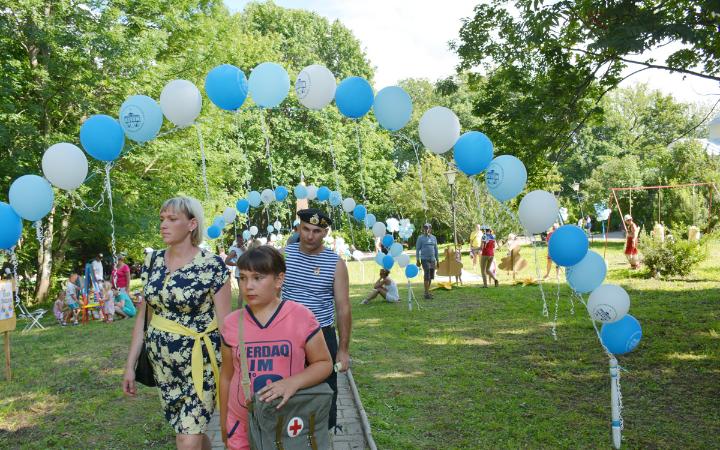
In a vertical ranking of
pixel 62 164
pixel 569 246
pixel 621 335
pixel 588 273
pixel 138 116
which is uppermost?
pixel 138 116

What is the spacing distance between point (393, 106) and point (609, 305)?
9.43ft

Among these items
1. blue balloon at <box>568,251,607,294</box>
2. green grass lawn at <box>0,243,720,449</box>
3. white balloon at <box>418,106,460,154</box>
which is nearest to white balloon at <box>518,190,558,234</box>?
blue balloon at <box>568,251,607,294</box>

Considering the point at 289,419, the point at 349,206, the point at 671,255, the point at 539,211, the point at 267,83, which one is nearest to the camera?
the point at 289,419

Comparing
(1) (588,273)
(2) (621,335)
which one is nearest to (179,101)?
(1) (588,273)

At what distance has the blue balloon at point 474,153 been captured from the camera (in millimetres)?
5168

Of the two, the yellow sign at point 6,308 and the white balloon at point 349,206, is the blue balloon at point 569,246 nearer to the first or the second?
the yellow sign at point 6,308

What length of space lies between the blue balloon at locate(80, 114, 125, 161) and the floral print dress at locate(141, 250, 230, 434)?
315 centimetres

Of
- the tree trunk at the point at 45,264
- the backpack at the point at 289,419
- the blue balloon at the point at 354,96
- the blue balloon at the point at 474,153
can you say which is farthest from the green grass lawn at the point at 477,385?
the tree trunk at the point at 45,264

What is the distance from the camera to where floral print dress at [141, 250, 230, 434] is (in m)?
3.10

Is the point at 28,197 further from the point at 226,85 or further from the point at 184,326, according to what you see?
the point at 184,326

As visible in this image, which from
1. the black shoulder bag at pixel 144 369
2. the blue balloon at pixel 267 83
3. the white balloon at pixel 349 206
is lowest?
the black shoulder bag at pixel 144 369

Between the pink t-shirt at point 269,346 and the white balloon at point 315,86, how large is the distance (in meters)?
4.22

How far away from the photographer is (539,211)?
5.03 m

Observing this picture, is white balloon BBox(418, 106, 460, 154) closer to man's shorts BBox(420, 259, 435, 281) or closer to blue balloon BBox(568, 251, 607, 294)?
blue balloon BBox(568, 251, 607, 294)
